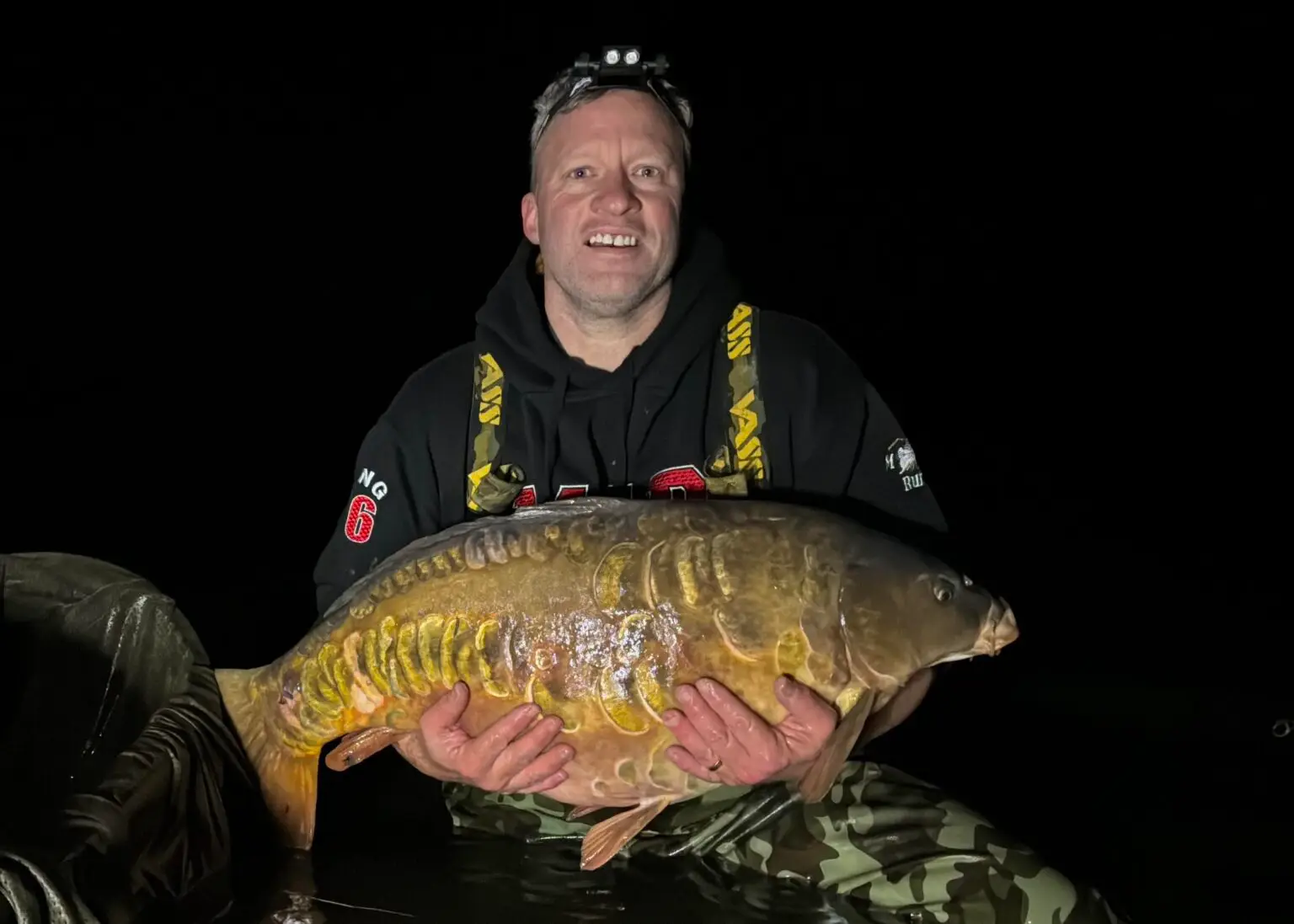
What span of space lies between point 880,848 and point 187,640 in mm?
1239

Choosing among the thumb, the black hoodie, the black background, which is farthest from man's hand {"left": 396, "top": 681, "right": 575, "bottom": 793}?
the black background

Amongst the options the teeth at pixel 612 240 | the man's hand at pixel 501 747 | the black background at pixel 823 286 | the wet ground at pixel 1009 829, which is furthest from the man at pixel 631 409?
the black background at pixel 823 286

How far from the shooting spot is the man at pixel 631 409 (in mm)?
1913

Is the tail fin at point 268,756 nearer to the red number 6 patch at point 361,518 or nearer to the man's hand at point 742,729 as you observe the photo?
the red number 6 patch at point 361,518

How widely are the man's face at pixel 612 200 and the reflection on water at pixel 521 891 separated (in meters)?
1.02

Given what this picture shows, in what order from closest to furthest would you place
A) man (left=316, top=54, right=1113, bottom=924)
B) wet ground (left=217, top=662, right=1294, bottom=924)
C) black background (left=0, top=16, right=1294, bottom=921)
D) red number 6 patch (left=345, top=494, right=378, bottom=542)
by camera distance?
1. wet ground (left=217, top=662, right=1294, bottom=924)
2. man (left=316, top=54, right=1113, bottom=924)
3. red number 6 patch (left=345, top=494, right=378, bottom=542)
4. black background (left=0, top=16, right=1294, bottom=921)

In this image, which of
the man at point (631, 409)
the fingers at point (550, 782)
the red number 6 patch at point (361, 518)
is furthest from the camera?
the red number 6 patch at point (361, 518)

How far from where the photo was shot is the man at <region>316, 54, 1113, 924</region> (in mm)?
1913

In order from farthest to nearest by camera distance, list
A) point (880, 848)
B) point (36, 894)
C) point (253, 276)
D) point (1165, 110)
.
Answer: point (1165, 110), point (253, 276), point (880, 848), point (36, 894)

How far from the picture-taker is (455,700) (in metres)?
1.58

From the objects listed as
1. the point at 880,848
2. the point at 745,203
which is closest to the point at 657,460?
the point at 880,848

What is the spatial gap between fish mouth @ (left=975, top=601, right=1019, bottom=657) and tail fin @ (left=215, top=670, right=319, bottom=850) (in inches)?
41.7

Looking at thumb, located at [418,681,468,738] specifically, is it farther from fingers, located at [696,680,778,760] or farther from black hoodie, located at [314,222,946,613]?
black hoodie, located at [314,222,946,613]

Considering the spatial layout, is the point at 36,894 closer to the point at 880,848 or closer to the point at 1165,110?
the point at 880,848
